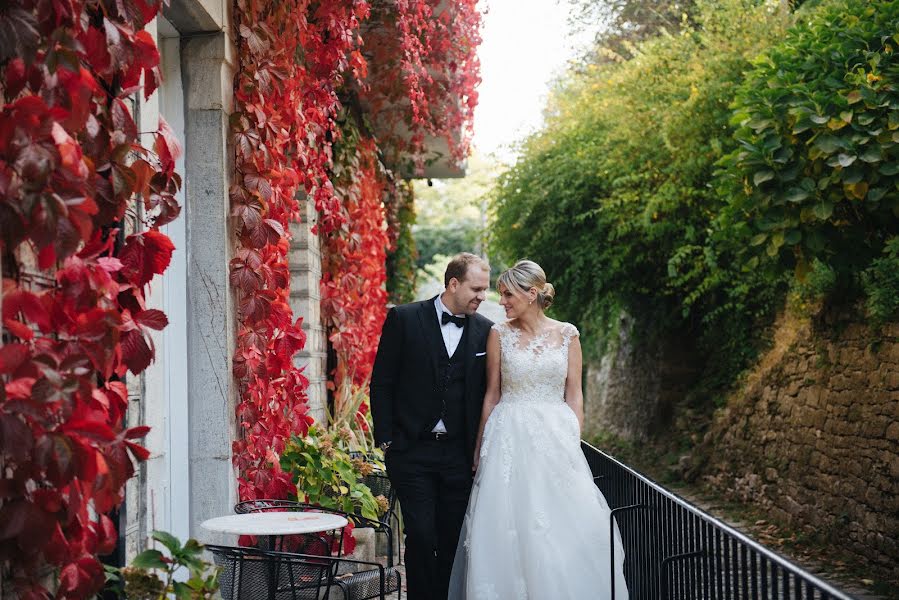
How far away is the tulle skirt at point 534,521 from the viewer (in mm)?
4746

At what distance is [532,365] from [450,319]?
0.51m

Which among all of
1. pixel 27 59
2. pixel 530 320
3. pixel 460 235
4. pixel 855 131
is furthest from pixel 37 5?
pixel 460 235

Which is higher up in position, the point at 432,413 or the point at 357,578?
the point at 432,413

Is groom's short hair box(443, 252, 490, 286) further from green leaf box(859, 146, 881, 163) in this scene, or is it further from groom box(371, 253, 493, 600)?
green leaf box(859, 146, 881, 163)

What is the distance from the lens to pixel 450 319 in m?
5.10

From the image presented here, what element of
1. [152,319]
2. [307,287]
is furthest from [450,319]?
[152,319]

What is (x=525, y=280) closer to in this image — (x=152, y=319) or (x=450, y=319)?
(x=450, y=319)

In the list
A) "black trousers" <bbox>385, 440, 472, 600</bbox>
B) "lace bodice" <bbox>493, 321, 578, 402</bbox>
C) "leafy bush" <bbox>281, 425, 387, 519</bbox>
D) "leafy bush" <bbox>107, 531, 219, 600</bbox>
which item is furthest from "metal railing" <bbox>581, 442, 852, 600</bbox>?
"leafy bush" <bbox>107, 531, 219, 600</bbox>

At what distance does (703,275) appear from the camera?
41.5ft

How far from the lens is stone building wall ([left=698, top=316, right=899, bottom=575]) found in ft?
25.3

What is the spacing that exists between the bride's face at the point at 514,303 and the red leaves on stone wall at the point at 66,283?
2.52 m

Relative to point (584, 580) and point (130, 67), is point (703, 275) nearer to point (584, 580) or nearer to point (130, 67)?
point (584, 580)

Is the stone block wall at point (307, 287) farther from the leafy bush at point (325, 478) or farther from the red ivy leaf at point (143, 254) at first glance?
the red ivy leaf at point (143, 254)

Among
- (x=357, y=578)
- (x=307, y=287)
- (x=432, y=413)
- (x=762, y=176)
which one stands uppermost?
(x=762, y=176)
